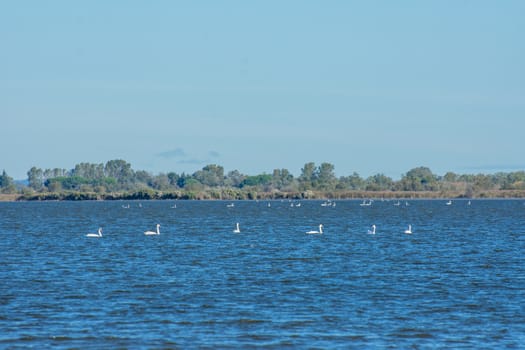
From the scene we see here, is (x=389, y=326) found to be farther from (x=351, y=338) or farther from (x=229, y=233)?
(x=229, y=233)

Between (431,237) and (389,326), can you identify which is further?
(431,237)

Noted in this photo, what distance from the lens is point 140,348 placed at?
77.3ft

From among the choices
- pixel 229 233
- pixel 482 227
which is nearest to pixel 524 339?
pixel 229 233

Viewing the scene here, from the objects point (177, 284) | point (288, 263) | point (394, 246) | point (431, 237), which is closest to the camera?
point (177, 284)

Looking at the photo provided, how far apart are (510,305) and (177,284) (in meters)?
12.5

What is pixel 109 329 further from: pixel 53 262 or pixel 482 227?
pixel 482 227

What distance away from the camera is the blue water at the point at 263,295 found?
24984 millimetres

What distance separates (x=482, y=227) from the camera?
8206 cm

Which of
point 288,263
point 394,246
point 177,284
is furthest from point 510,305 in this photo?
point 394,246

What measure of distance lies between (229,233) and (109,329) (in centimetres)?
4778

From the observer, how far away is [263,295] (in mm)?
32844

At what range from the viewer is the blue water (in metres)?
25.0

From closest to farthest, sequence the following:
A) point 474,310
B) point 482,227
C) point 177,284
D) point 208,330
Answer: point 208,330
point 474,310
point 177,284
point 482,227

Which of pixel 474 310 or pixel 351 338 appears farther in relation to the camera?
pixel 474 310
